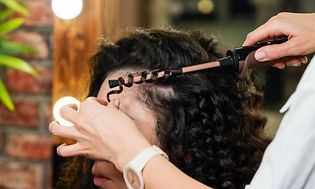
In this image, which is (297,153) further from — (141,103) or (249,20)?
(249,20)

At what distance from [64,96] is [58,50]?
0.17m

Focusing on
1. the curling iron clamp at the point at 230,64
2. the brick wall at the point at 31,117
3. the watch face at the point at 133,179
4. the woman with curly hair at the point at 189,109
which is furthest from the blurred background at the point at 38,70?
the watch face at the point at 133,179

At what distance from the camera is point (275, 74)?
10.2ft

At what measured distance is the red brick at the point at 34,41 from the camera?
201 cm

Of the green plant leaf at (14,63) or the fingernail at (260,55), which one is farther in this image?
the green plant leaf at (14,63)

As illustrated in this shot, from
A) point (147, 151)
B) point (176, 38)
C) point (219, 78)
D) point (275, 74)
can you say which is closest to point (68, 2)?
point (176, 38)

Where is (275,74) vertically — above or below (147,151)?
below

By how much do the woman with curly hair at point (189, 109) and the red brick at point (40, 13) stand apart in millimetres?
768

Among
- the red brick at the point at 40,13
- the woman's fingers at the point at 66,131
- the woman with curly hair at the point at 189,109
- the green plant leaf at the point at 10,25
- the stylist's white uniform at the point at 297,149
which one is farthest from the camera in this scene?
the red brick at the point at 40,13

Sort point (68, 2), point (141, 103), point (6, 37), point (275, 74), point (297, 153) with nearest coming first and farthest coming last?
point (297, 153) → point (141, 103) → point (68, 2) → point (6, 37) → point (275, 74)

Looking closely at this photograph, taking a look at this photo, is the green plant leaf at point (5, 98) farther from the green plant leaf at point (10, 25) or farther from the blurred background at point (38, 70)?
the green plant leaf at point (10, 25)

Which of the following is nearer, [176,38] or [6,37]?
[176,38]

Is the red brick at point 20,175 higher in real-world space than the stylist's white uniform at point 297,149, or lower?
lower

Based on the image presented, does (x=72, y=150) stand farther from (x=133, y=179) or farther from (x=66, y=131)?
(x=133, y=179)
